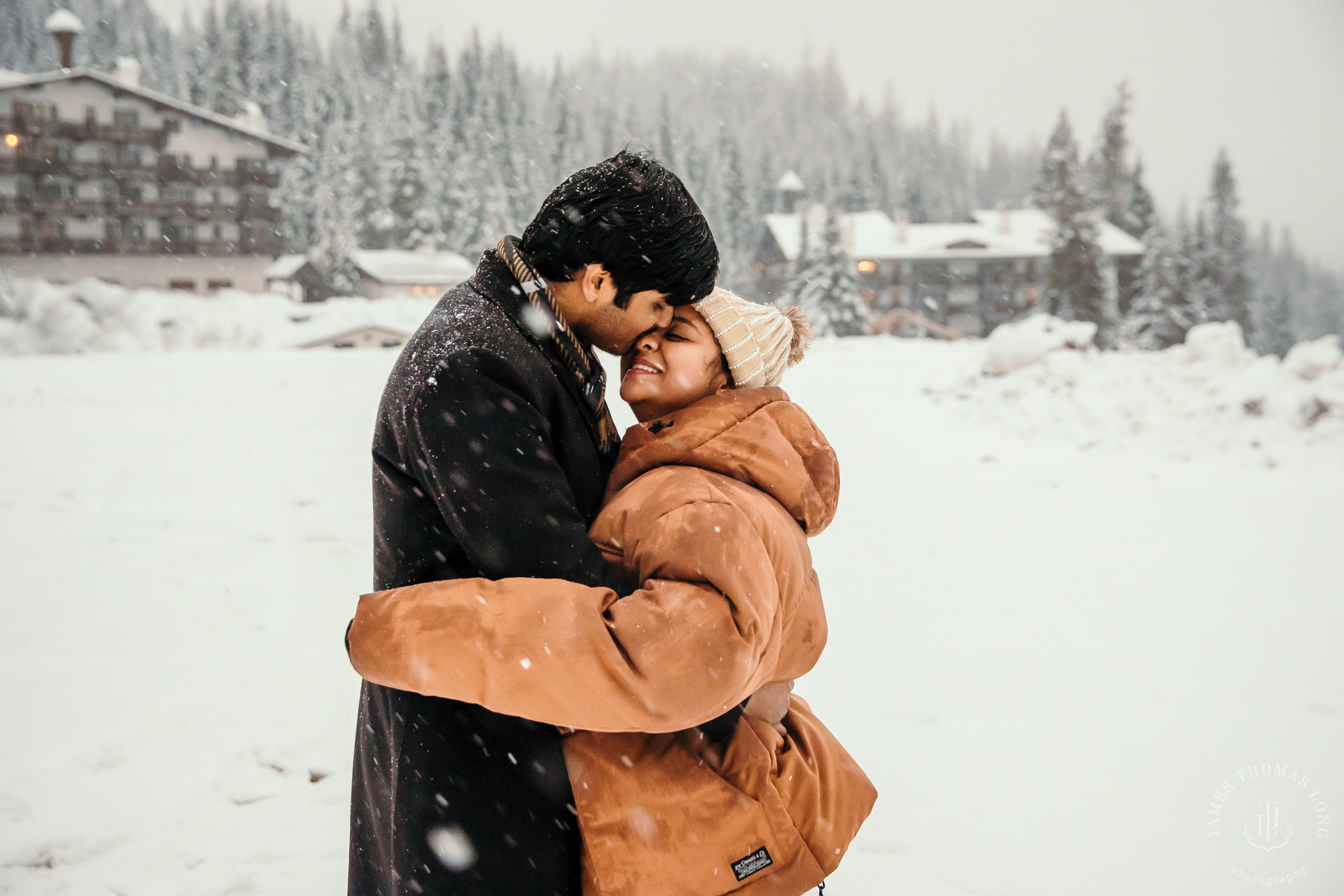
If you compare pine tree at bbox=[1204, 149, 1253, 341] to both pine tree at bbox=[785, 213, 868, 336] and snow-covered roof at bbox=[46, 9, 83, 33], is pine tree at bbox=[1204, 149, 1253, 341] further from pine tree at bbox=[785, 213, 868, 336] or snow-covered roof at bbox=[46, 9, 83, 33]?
snow-covered roof at bbox=[46, 9, 83, 33]

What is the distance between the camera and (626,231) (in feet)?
4.48

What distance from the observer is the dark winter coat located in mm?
1229

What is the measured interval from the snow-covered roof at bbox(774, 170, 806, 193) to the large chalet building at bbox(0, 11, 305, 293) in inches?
1104

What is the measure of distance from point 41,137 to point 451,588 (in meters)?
37.6

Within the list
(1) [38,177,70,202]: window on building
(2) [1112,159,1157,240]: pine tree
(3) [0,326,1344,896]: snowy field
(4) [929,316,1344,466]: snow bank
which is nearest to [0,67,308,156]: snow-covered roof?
(1) [38,177,70,202]: window on building

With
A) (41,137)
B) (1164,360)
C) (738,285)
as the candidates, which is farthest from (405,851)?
(738,285)

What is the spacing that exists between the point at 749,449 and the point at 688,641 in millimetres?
412

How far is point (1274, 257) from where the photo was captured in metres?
45.0

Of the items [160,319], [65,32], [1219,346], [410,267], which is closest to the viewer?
[1219,346]

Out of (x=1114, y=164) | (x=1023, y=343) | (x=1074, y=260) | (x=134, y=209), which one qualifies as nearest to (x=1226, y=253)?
(x=1074, y=260)

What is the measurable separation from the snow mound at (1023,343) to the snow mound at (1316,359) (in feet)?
10.5

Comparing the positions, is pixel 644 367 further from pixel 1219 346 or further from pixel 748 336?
pixel 1219 346

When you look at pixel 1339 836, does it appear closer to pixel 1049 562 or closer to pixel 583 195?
pixel 1049 562

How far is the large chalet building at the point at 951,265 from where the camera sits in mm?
40469
